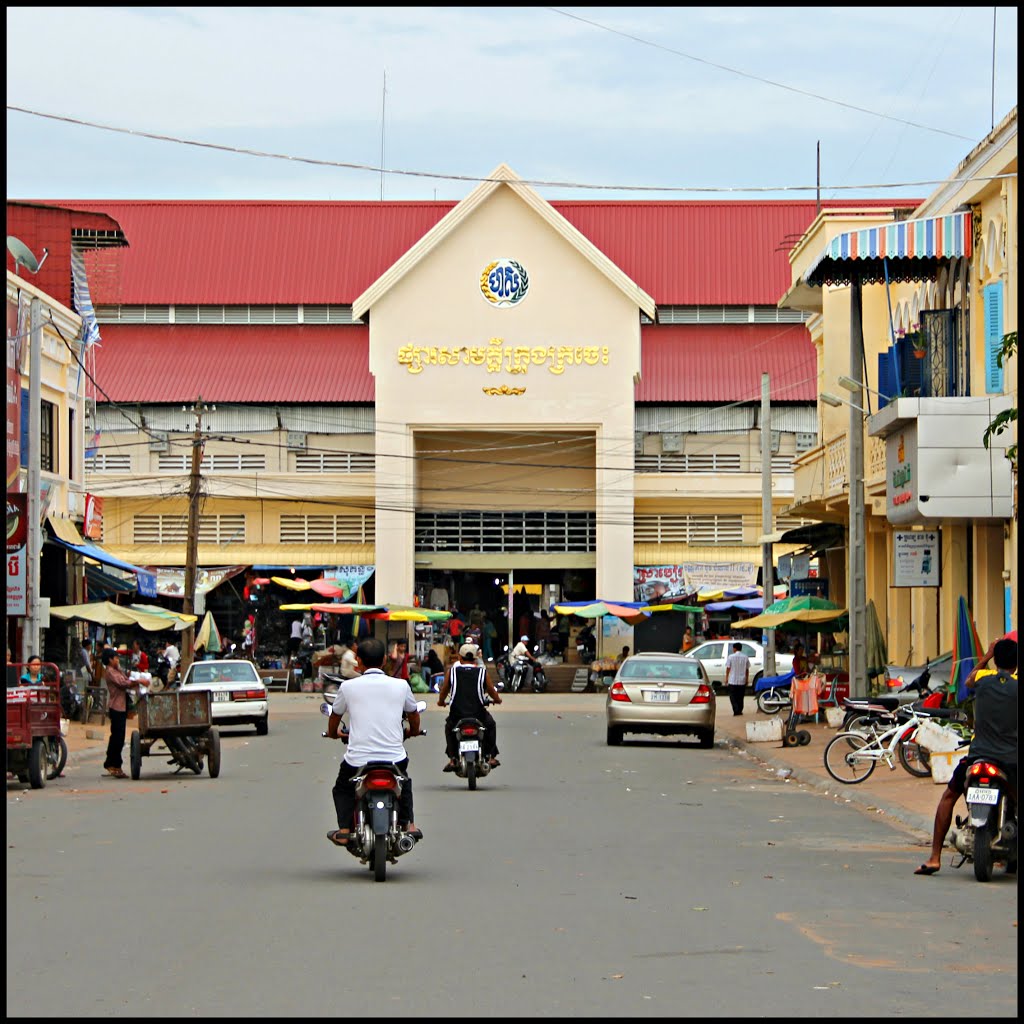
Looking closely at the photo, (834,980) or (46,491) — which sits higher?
(46,491)

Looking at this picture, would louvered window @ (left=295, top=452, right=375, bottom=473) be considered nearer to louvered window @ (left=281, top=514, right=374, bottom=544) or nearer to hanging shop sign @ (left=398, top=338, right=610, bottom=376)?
louvered window @ (left=281, top=514, right=374, bottom=544)

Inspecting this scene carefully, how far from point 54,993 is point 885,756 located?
15.4 metres

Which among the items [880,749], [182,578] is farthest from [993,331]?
[182,578]

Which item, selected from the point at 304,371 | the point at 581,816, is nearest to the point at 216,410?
the point at 304,371

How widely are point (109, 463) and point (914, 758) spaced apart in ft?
146

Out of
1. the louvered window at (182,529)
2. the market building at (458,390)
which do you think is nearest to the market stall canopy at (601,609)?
the market building at (458,390)

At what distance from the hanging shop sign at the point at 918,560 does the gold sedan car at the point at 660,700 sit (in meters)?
3.72

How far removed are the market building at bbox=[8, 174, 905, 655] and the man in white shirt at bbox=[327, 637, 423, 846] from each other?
137 ft

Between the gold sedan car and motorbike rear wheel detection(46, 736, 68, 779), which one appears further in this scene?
the gold sedan car

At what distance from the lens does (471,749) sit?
2180 cm

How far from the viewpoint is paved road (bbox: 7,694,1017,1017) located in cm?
888

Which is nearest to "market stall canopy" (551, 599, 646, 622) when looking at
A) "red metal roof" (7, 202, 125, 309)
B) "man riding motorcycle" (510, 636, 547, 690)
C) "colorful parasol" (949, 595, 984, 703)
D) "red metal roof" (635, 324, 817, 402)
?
"man riding motorcycle" (510, 636, 547, 690)

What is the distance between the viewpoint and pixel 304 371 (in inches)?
2537

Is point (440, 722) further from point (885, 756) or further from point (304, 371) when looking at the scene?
point (304, 371)
